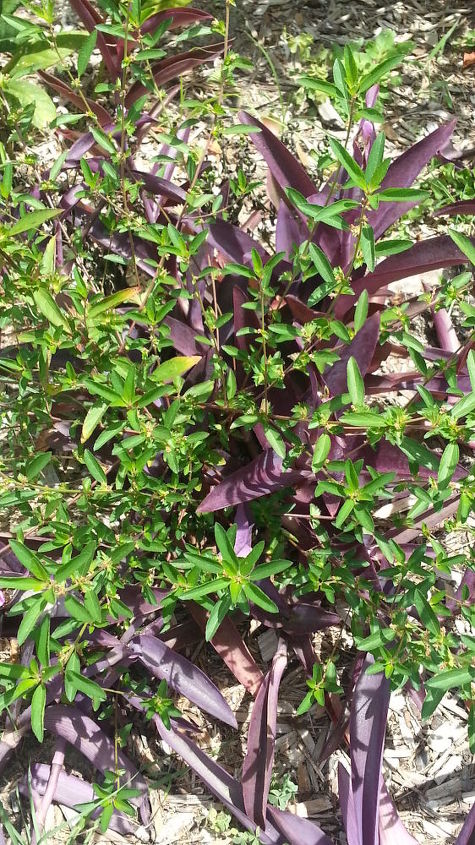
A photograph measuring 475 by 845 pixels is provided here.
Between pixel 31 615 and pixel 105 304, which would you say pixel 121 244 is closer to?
pixel 105 304

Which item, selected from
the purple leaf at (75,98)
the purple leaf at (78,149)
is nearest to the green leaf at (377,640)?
the purple leaf at (78,149)

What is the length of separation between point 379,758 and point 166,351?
49.5 inches

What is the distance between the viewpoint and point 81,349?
5.80 ft

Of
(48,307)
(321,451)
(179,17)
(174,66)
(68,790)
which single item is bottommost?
(68,790)

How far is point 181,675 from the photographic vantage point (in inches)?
73.0

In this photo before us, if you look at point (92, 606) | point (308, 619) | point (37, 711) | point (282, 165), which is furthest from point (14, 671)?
point (282, 165)

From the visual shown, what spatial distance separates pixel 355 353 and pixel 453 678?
0.87 metres

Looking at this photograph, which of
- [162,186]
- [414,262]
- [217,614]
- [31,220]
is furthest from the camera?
[162,186]

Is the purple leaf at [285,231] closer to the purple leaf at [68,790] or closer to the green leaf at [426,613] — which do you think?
the green leaf at [426,613]

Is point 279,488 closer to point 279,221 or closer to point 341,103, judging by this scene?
point 279,221

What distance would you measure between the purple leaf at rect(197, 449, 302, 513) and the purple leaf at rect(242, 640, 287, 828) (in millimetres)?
497

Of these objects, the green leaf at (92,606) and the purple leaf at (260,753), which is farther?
the purple leaf at (260,753)

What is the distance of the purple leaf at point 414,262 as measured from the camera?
1.94 meters

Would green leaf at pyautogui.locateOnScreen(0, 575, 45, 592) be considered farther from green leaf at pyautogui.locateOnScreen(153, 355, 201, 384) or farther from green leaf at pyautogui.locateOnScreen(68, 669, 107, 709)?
green leaf at pyautogui.locateOnScreen(153, 355, 201, 384)
